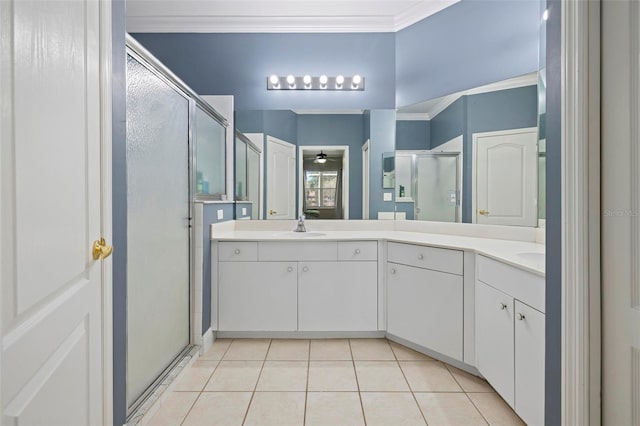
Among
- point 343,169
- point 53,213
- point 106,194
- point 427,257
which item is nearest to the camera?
point 53,213

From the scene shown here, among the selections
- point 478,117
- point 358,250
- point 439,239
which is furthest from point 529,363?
point 478,117

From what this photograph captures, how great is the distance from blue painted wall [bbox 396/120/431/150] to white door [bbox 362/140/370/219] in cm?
26

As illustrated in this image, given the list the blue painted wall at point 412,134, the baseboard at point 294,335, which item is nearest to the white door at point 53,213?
the baseboard at point 294,335

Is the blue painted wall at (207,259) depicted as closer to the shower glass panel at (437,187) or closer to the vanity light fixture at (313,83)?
the vanity light fixture at (313,83)

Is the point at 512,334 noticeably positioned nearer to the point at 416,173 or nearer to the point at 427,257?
the point at 427,257

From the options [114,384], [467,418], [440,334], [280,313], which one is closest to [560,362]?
[467,418]

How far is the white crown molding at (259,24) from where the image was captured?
2.68 m

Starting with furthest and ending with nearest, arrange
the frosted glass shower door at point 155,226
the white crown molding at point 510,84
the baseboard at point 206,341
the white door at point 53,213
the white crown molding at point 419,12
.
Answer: the white crown molding at point 419,12 < the baseboard at point 206,341 < the white crown molding at point 510,84 < the frosted glass shower door at point 155,226 < the white door at point 53,213

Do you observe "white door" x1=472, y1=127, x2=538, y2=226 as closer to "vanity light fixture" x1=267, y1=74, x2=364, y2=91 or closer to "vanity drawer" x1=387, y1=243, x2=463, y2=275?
"vanity drawer" x1=387, y1=243, x2=463, y2=275

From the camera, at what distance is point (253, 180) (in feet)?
8.93

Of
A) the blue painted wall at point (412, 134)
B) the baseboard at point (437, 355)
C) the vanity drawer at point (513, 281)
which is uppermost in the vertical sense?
the blue painted wall at point (412, 134)

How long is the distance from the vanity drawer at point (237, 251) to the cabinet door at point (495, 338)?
152cm

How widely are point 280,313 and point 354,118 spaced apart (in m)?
1.73

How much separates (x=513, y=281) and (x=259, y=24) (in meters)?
2.72
